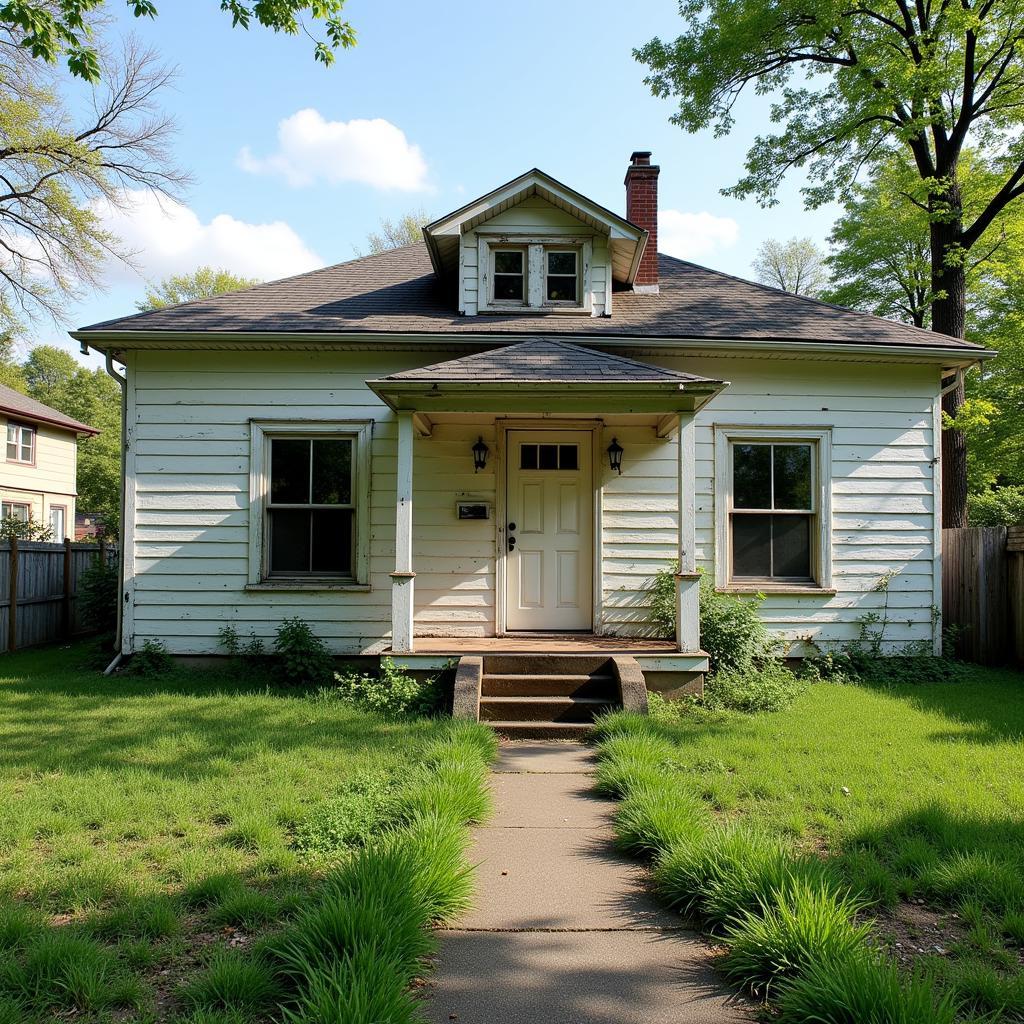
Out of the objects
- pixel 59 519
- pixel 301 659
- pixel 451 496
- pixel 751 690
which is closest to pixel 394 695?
pixel 301 659

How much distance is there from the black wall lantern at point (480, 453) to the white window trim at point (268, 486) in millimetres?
1258

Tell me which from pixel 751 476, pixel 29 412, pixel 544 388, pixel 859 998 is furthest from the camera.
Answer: pixel 29 412

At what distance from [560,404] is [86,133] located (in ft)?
58.7

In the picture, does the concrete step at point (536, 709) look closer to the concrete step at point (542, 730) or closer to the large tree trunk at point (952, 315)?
the concrete step at point (542, 730)

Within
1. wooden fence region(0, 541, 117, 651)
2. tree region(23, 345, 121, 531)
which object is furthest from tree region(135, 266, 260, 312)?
wooden fence region(0, 541, 117, 651)

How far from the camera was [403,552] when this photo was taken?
7.21 meters

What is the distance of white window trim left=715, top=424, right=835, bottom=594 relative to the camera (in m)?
8.59

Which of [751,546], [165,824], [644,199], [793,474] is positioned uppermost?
[644,199]

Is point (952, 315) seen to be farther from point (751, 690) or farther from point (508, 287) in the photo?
point (751, 690)

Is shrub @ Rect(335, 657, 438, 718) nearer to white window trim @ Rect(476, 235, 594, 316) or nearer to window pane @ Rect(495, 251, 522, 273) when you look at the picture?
white window trim @ Rect(476, 235, 594, 316)

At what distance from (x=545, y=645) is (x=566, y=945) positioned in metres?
4.76

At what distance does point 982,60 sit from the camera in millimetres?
13172

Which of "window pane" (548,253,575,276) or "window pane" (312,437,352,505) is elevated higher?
"window pane" (548,253,575,276)

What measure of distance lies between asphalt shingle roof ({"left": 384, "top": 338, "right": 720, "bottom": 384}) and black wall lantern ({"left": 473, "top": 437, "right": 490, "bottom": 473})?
3.79 ft
